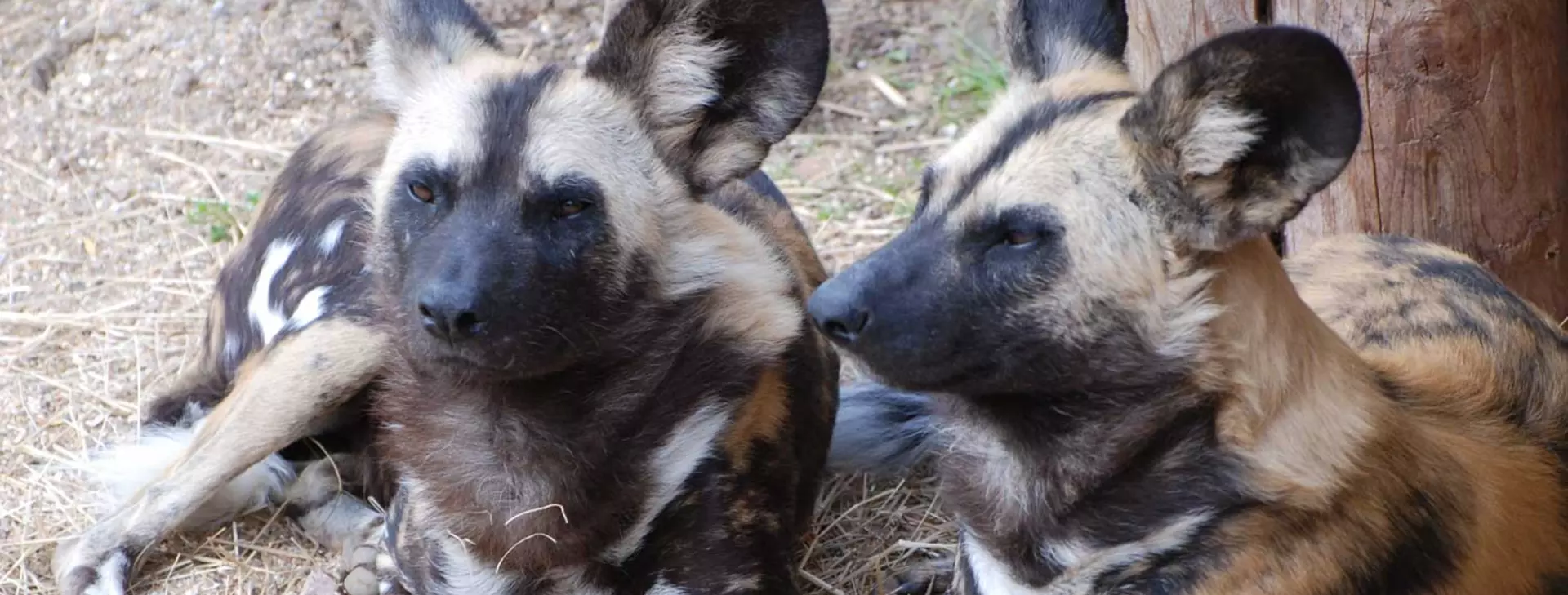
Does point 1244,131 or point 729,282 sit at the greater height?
point 1244,131

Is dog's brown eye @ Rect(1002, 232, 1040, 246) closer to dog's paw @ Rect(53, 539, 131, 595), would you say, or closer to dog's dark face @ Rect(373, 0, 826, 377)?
dog's dark face @ Rect(373, 0, 826, 377)

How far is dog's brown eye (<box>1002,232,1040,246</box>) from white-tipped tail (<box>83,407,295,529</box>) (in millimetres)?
1978

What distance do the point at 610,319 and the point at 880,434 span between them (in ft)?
3.83

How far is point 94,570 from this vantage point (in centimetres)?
358

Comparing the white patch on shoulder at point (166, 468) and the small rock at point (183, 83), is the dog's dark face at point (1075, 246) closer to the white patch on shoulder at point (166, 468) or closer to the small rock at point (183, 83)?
the white patch on shoulder at point (166, 468)

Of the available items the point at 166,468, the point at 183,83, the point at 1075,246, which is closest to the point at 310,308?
the point at 166,468

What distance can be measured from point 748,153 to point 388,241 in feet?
2.27

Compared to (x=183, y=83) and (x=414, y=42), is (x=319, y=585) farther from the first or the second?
(x=183, y=83)

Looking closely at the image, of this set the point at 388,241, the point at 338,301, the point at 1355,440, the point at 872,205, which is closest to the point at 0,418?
the point at 338,301

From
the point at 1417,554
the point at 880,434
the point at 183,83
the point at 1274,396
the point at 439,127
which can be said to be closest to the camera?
the point at 1274,396

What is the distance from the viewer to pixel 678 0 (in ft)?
9.91

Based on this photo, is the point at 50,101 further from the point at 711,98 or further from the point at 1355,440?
the point at 1355,440

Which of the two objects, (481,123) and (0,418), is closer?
(481,123)

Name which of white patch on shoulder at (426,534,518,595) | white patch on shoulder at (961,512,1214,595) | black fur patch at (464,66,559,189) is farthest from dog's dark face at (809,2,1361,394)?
white patch on shoulder at (426,534,518,595)
